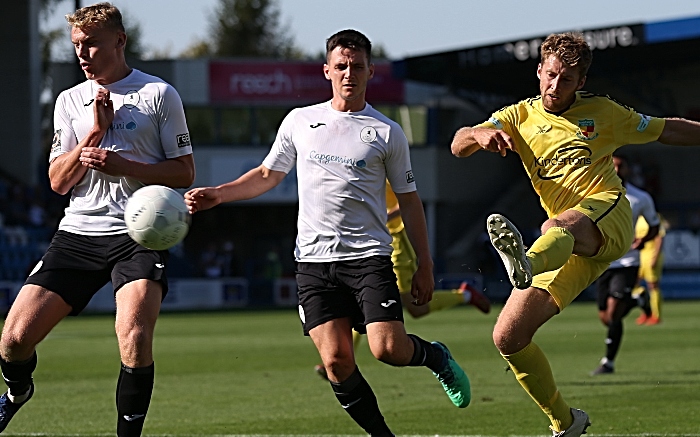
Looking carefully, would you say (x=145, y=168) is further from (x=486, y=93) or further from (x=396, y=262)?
(x=486, y=93)

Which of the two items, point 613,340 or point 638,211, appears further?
point 638,211

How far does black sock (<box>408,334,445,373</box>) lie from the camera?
288 inches

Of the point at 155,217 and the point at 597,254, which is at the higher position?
the point at 155,217

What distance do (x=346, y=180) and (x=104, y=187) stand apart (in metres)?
1.39

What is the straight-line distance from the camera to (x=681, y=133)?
7.06 m

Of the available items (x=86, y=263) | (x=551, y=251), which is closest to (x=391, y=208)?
(x=551, y=251)

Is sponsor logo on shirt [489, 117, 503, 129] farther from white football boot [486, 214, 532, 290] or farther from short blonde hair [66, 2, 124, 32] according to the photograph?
short blonde hair [66, 2, 124, 32]

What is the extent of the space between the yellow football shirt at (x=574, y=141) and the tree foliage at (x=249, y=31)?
7502 cm

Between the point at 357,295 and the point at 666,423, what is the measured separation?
2.91m

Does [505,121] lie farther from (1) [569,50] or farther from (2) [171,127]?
(2) [171,127]

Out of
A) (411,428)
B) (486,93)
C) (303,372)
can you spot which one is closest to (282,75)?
(486,93)

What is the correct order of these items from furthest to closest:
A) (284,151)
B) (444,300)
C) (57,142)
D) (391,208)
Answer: (444,300)
(391,208)
(284,151)
(57,142)

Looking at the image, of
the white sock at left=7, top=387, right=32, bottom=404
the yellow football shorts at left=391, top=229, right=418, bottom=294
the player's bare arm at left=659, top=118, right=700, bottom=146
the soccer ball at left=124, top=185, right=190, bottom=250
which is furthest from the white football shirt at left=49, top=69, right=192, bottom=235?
the yellow football shorts at left=391, top=229, right=418, bottom=294

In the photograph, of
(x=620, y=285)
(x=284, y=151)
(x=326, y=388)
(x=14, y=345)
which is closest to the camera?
(x=14, y=345)
